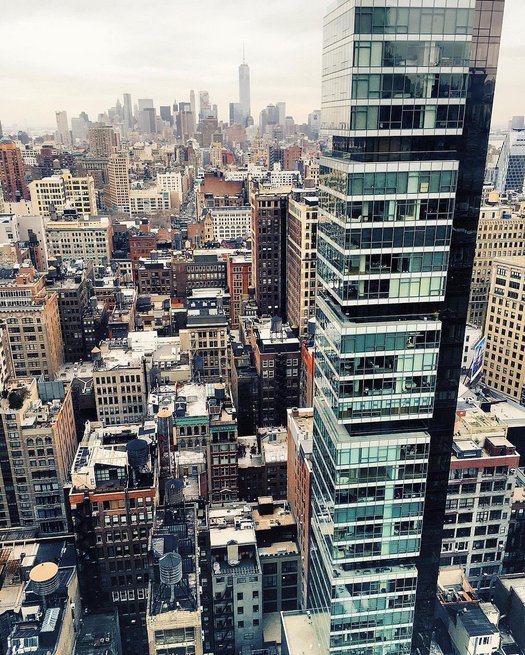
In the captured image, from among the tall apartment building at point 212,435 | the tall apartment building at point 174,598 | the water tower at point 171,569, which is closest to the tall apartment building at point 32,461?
the tall apartment building at point 212,435

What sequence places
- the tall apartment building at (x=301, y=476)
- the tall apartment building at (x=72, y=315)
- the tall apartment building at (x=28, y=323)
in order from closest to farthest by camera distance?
the tall apartment building at (x=301, y=476) → the tall apartment building at (x=28, y=323) → the tall apartment building at (x=72, y=315)

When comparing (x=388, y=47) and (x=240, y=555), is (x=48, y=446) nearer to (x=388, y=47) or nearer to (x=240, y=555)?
(x=240, y=555)

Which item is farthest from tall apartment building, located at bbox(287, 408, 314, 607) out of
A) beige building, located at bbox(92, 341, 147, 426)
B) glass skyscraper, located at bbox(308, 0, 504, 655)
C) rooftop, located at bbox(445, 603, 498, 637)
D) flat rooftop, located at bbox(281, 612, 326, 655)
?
beige building, located at bbox(92, 341, 147, 426)

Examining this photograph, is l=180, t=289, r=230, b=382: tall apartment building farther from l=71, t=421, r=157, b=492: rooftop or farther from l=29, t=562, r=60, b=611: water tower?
l=29, t=562, r=60, b=611: water tower

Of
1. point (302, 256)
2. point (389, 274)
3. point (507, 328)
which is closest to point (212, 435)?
point (302, 256)

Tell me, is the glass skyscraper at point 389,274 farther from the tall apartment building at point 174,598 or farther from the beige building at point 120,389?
the beige building at point 120,389

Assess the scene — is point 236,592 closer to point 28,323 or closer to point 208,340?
point 208,340
